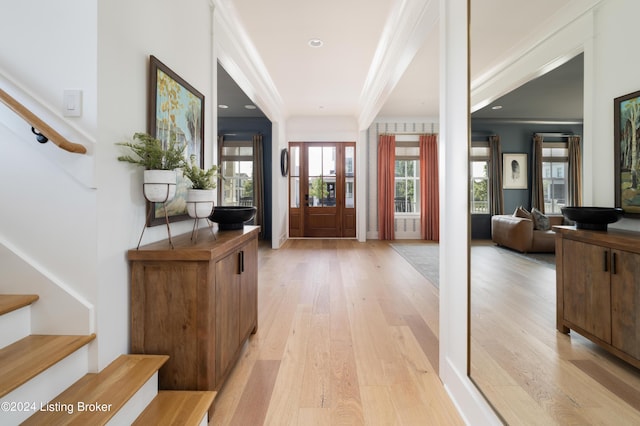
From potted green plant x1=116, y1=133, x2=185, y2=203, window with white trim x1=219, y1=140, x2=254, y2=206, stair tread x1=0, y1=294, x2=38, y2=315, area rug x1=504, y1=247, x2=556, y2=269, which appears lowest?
stair tread x1=0, y1=294, x2=38, y2=315

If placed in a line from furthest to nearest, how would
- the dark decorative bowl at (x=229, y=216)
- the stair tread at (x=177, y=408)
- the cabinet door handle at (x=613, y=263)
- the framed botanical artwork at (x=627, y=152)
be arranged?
1. the dark decorative bowl at (x=229, y=216)
2. the stair tread at (x=177, y=408)
3. the cabinet door handle at (x=613, y=263)
4. the framed botanical artwork at (x=627, y=152)

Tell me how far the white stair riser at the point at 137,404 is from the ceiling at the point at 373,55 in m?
1.84

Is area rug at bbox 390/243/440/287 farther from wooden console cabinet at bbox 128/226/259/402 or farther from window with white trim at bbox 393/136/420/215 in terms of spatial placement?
wooden console cabinet at bbox 128/226/259/402

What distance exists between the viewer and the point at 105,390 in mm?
1250

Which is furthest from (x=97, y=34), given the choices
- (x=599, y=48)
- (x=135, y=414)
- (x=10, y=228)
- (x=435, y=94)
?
(x=435, y=94)

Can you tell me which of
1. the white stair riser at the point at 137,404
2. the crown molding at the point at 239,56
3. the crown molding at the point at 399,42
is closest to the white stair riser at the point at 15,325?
the white stair riser at the point at 137,404

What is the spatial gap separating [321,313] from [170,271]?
169cm

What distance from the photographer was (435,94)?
5.69 meters

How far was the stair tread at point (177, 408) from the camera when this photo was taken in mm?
1326

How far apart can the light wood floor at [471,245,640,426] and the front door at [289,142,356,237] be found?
603cm

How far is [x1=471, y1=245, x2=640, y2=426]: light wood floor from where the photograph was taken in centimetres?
82

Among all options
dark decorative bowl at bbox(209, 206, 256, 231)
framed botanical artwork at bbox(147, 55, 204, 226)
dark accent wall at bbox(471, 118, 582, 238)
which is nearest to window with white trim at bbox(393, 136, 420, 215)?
dark decorative bowl at bbox(209, 206, 256, 231)

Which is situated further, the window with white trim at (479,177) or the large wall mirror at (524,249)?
the window with white trim at (479,177)

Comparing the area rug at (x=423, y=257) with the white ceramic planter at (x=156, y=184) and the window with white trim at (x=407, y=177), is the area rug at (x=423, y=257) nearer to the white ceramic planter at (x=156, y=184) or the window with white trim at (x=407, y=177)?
the window with white trim at (x=407, y=177)
